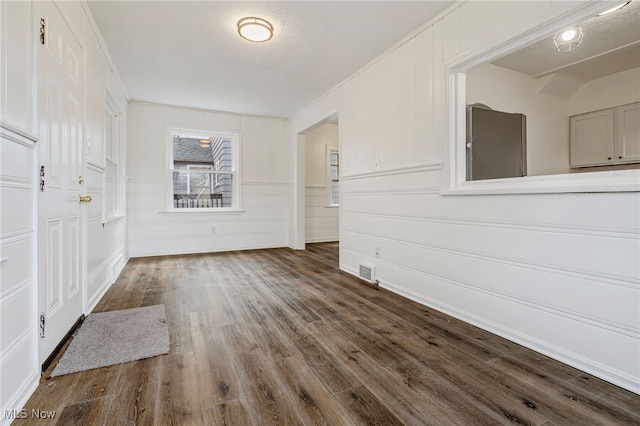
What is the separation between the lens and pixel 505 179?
2.15 m

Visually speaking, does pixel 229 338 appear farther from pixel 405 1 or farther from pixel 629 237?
pixel 405 1

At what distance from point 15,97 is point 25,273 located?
2.75 ft

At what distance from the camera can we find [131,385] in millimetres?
1528

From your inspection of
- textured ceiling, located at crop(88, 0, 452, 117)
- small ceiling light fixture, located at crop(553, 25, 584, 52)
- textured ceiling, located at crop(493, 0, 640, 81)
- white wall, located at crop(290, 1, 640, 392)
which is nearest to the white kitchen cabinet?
textured ceiling, located at crop(493, 0, 640, 81)

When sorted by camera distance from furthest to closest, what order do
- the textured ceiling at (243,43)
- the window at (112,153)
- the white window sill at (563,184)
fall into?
the window at (112,153)
the textured ceiling at (243,43)
the white window sill at (563,184)

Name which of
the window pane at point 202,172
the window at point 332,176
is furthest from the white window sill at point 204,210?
the window at point 332,176

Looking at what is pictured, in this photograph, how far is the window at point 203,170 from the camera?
5.35 m

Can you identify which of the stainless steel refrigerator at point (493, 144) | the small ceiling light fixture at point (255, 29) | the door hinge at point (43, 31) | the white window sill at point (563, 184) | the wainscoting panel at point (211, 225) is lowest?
the wainscoting panel at point (211, 225)

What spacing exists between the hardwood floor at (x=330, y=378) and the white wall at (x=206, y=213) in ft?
8.81

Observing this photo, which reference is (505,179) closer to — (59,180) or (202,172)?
(59,180)

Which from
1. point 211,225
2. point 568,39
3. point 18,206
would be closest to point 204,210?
point 211,225

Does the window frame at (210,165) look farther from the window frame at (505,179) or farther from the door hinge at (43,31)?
the window frame at (505,179)

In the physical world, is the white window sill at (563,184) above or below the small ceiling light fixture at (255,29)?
below

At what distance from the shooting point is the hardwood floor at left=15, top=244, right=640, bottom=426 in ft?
4.31
